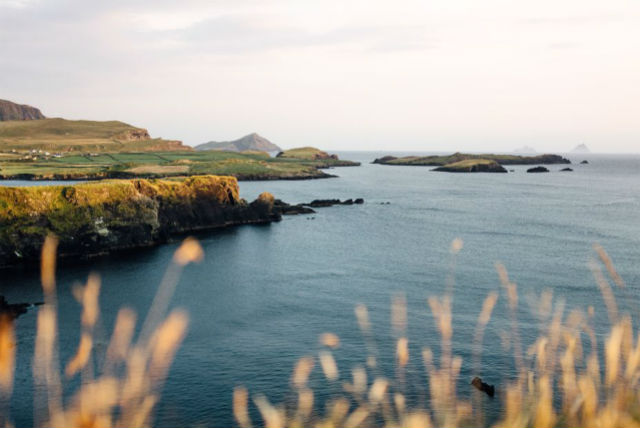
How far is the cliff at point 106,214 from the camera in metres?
60.2

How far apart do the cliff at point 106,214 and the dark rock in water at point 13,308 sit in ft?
55.6

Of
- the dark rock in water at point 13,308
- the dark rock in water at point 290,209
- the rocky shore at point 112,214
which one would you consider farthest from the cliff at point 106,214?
the dark rock in water at point 13,308

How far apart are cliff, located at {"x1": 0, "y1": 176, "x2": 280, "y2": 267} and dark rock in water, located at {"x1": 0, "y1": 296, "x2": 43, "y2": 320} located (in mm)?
16958

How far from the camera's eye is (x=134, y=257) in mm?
64625

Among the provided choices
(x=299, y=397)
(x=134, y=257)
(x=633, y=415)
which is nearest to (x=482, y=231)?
(x=134, y=257)

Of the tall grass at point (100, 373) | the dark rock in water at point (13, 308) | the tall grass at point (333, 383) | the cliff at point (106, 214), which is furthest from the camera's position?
the cliff at point (106, 214)

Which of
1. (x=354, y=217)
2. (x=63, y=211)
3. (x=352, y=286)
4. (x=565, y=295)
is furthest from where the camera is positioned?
(x=354, y=217)

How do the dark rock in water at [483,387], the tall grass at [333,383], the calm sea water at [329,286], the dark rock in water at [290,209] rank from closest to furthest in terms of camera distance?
the tall grass at [333,383] → the dark rock in water at [483,387] → the calm sea water at [329,286] → the dark rock in water at [290,209]

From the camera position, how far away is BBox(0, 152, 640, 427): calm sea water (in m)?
30.5

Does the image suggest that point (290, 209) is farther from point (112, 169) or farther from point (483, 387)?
point (112, 169)

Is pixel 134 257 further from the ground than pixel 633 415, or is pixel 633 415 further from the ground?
pixel 633 415

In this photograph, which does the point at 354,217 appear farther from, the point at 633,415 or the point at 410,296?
the point at 633,415

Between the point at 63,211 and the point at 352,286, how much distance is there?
4088 cm

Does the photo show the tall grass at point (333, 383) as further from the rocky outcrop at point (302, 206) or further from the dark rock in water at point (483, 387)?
the rocky outcrop at point (302, 206)
